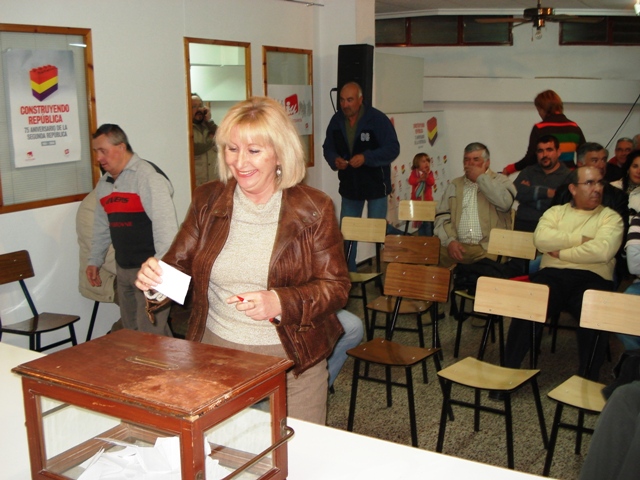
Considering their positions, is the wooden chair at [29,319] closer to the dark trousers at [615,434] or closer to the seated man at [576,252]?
the seated man at [576,252]

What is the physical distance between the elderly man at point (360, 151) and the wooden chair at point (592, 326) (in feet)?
10.4

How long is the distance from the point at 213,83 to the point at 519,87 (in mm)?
5686

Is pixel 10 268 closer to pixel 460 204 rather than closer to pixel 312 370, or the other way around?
pixel 312 370

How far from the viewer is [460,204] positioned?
556 centimetres

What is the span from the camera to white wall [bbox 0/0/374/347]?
15.2 ft

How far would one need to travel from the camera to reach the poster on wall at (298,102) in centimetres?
699

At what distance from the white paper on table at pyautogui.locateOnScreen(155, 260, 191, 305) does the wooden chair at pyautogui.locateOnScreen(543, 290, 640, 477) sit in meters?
1.99

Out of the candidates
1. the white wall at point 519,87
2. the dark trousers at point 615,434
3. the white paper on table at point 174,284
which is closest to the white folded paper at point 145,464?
the white paper on table at point 174,284

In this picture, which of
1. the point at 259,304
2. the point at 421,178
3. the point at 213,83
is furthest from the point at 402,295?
the point at 421,178

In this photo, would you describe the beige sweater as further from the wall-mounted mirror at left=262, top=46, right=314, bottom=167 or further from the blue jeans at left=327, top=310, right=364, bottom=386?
the wall-mounted mirror at left=262, top=46, right=314, bottom=167

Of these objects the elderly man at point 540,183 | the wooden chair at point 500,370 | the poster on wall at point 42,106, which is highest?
the poster on wall at point 42,106

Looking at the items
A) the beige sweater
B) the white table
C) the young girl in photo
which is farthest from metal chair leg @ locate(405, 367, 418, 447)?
the young girl in photo

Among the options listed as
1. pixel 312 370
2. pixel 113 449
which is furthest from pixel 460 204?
pixel 113 449

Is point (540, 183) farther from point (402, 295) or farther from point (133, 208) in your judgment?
point (133, 208)
